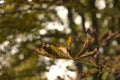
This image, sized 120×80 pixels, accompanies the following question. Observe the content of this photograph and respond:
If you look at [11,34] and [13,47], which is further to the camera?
[13,47]

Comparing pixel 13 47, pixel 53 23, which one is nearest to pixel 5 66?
pixel 13 47

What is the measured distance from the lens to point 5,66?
12.7ft

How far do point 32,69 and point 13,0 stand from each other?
1.36 metres

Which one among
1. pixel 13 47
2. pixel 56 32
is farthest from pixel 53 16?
pixel 13 47

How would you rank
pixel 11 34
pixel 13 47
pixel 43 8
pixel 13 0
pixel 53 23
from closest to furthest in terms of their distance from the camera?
pixel 13 0
pixel 43 8
pixel 11 34
pixel 13 47
pixel 53 23

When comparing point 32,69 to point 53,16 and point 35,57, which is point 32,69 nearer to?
point 35,57

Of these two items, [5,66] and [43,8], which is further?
[5,66]

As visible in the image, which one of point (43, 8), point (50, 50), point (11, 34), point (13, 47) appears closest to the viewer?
point (50, 50)

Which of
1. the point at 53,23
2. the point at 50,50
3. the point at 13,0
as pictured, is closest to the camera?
the point at 50,50

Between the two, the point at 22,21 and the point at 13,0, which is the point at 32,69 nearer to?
the point at 22,21

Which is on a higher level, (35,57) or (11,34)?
(11,34)

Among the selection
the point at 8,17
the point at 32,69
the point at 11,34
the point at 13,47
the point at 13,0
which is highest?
the point at 13,0

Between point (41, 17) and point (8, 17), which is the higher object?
point (8, 17)

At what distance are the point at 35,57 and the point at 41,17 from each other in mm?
558
